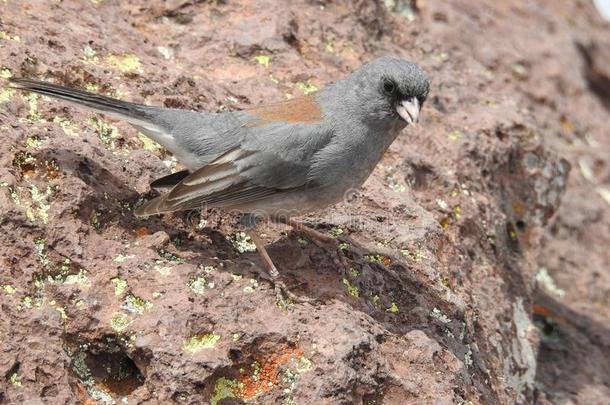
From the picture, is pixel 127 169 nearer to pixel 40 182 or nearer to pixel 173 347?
pixel 40 182

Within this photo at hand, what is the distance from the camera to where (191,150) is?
480 centimetres

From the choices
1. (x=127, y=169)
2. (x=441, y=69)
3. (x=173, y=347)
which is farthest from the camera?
(x=441, y=69)

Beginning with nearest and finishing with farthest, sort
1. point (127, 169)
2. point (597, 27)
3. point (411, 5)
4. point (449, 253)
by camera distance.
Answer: point (127, 169)
point (449, 253)
point (411, 5)
point (597, 27)

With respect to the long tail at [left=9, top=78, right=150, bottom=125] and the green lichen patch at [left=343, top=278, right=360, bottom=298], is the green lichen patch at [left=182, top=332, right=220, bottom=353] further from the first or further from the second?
the long tail at [left=9, top=78, right=150, bottom=125]

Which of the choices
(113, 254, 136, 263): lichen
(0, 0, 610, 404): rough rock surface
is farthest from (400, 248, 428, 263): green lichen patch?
(113, 254, 136, 263): lichen

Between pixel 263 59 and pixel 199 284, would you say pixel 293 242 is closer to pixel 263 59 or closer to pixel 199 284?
pixel 199 284

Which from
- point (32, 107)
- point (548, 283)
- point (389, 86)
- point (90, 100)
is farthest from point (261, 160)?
point (548, 283)

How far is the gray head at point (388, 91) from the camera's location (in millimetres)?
4836

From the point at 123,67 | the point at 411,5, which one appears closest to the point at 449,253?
the point at 123,67

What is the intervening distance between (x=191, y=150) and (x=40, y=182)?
3.04ft

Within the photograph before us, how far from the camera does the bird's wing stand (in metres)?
4.65

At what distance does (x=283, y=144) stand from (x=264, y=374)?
146 cm

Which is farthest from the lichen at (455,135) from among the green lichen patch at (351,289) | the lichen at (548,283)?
the green lichen patch at (351,289)

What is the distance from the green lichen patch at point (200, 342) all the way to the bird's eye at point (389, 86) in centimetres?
192
